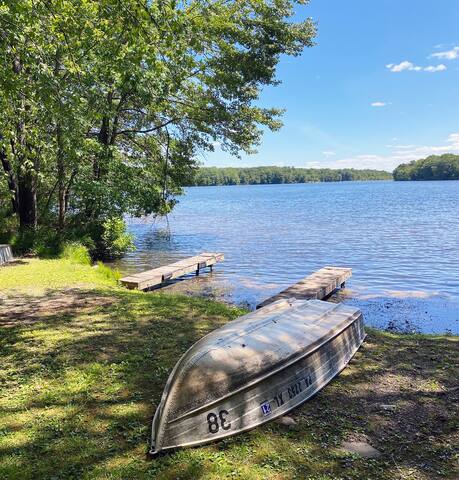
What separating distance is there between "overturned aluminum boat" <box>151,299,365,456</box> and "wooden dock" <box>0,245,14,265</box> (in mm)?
10417

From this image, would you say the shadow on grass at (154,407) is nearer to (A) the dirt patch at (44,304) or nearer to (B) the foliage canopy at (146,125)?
(A) the dirt patch at (44,304)

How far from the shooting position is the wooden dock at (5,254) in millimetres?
13469

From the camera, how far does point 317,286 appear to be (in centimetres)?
1212

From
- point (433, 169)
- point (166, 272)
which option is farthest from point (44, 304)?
point (433, 169)

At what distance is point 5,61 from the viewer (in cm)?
697

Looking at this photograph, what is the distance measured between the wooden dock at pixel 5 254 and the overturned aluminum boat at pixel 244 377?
10417 mm

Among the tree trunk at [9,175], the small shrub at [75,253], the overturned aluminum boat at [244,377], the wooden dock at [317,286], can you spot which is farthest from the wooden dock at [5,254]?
the overturned aluminum boat at [244,377]

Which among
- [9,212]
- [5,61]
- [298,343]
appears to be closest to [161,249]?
[9,212]

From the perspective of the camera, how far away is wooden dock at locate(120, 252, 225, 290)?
13.2m

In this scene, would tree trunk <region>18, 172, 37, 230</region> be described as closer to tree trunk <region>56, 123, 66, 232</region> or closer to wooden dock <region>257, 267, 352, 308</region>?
tree trunk <region>56, 123, 66, 232</region>

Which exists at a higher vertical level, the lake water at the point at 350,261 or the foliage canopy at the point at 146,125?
the foliage canopy at the point at 146,125

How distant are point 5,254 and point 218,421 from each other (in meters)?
12.0

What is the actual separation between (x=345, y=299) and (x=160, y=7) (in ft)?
30.7

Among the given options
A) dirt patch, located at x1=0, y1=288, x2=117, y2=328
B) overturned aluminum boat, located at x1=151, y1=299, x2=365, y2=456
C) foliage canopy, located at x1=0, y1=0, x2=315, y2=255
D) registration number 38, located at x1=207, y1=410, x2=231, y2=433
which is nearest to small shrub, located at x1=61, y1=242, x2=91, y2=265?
foliage canopy, located at x1=0, y1=0, x2=315, y2=255
